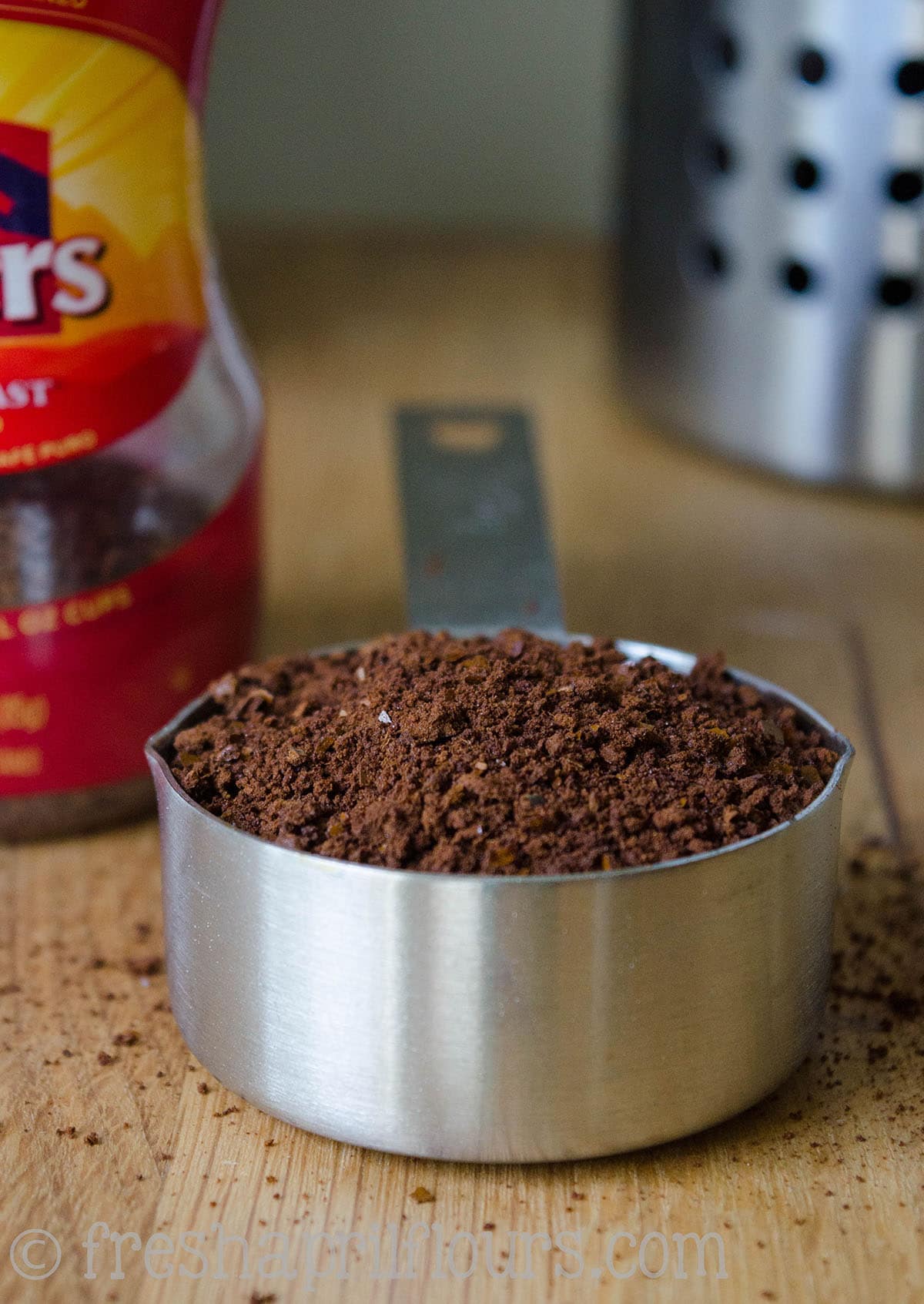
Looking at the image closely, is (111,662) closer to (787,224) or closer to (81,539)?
(81,539)

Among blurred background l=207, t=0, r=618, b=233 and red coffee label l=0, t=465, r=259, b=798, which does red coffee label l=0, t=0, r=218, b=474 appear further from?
blurred background l=207, t=0, r=618, b=233

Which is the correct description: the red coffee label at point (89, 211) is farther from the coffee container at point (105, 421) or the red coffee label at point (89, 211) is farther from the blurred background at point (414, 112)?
the blurred background at point (414, 112)

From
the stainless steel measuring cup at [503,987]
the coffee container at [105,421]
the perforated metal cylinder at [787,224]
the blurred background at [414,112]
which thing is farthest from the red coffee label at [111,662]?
the blurred background at [414,112]

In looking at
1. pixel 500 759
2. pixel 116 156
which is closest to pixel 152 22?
pixel 116 156

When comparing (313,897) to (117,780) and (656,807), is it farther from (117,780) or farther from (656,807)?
(117,780)

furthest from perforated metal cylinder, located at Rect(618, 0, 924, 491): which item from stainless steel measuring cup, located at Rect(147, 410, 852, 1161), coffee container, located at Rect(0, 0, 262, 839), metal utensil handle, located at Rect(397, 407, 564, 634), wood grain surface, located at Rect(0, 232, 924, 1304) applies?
stainless steel measuring cup, located at Rect(147, 410, 852, 1161)

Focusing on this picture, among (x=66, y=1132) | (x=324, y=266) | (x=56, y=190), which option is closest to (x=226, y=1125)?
(x=66, y=1132)
